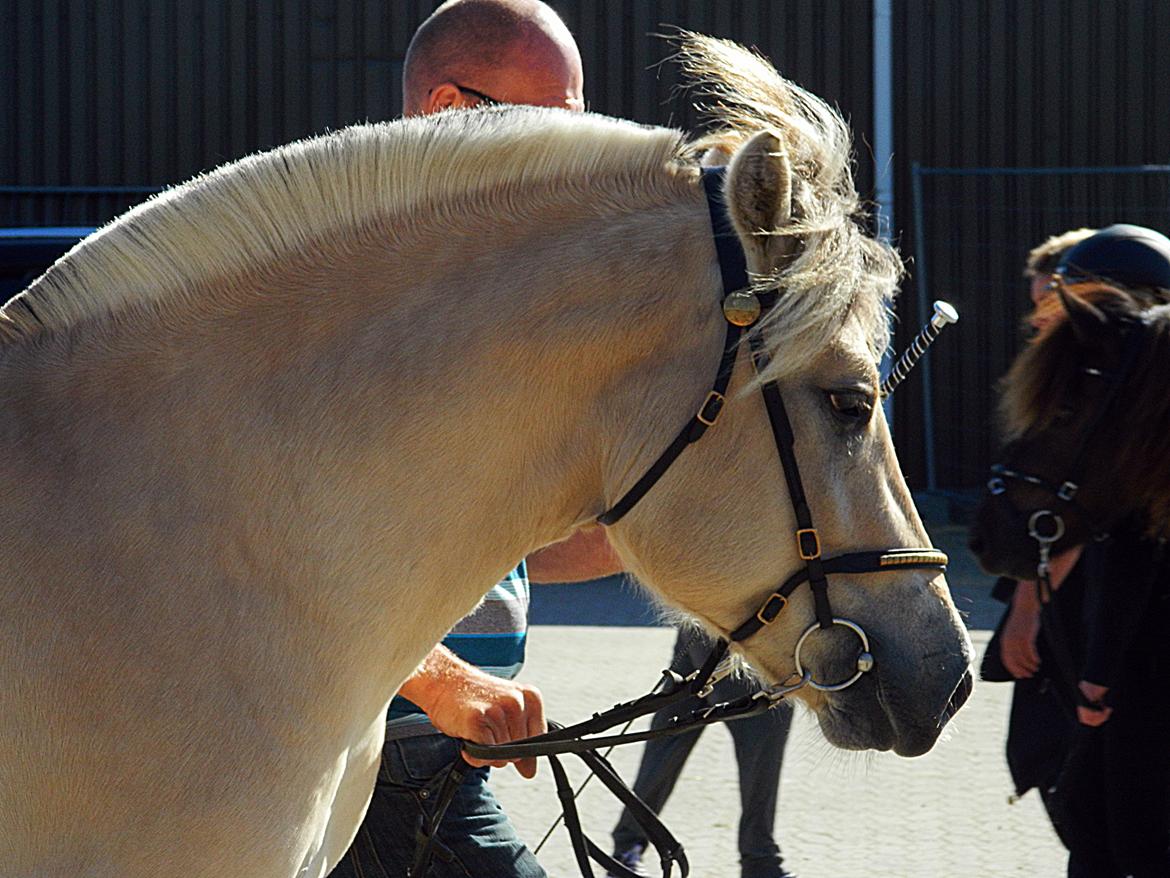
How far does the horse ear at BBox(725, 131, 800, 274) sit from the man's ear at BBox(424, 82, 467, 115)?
79cm

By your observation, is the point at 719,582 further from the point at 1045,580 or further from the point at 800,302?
the point at 1045,580

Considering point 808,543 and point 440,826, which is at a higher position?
point 808,543

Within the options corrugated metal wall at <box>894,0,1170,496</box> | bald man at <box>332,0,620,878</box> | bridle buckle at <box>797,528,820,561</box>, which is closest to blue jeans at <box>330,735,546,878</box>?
bald man at <box>332,0,620,878</box>

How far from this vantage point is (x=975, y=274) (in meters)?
11.1

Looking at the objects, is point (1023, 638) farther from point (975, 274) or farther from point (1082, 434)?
point (975, 274)

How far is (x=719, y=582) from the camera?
1.98 meters

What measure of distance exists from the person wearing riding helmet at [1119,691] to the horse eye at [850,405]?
6.40 feet

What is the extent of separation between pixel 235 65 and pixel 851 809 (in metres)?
7.85

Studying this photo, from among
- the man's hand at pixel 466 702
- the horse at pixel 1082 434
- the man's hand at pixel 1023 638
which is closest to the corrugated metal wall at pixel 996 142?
the man's hand at pixel 1023 638

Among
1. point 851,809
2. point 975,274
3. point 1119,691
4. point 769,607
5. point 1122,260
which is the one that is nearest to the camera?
point 769,607

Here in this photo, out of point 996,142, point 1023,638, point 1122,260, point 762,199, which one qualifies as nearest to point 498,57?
point 762,199

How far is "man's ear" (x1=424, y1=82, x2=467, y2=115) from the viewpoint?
2533 mm

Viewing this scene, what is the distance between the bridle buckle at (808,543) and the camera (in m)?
1.95

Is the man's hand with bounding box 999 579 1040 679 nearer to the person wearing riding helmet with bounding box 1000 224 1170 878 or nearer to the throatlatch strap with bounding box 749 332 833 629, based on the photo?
the person wearing riding helmet with bounding box 1000 224 1170 878
